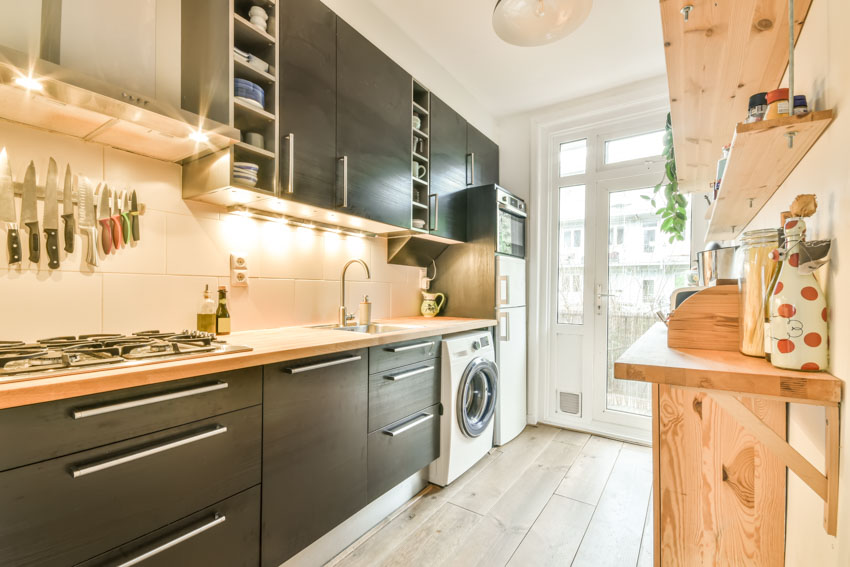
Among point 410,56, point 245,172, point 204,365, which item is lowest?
point 204,365

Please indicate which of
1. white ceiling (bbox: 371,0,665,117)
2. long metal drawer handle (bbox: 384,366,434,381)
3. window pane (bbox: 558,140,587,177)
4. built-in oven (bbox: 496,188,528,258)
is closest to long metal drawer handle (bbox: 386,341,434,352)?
long metal drawer handle (bbox: 384,366,434,381)

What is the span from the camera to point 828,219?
0.73m

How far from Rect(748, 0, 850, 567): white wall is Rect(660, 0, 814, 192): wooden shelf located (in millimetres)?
63

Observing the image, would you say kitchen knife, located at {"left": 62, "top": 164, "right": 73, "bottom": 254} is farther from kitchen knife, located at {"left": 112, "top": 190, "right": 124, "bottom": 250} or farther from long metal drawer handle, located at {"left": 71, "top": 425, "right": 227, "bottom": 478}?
long metal drawer handle, located at {"left": 71, "top": 425, "right": 227, "bottom": 478}

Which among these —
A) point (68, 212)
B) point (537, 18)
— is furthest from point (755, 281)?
point (68, 212)

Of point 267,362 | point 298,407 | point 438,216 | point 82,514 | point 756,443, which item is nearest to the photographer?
point 82,514

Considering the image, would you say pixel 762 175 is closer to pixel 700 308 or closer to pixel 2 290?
pixel 700 308

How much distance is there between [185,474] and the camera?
3.73 ft

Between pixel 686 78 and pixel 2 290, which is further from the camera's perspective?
pixel 2 290

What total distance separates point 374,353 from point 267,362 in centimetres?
58

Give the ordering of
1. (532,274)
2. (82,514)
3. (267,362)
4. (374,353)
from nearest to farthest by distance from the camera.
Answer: (82,514) < (267,362) < (374,353) < (532,274)

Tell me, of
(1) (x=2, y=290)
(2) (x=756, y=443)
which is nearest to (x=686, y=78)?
(2) (x=756, y=443)

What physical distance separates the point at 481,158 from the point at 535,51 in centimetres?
87

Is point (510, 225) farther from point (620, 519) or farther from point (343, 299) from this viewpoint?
point (620, 519)
